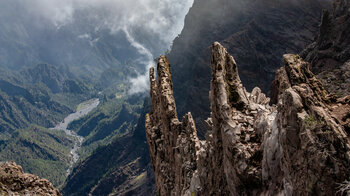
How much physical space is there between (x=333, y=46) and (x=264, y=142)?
288ft

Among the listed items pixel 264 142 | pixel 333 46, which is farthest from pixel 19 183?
pixel 333 46

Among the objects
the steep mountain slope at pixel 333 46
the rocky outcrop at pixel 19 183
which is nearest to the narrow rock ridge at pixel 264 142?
the rocky outcrop at pixel 19 183

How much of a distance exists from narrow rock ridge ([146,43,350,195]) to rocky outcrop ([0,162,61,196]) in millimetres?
15717

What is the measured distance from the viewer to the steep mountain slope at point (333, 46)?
76.3 m

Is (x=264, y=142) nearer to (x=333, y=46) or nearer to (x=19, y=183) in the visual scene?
(x=19, y=183)

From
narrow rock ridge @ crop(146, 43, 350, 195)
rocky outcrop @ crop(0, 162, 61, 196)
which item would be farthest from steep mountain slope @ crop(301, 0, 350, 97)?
rocky outcrop @ crop(0, 162, 61, 196)

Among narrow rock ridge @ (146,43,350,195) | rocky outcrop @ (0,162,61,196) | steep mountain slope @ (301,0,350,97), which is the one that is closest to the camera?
narrow rock ridge @ (146,43,350,195)

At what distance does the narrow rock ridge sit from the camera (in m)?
12.5

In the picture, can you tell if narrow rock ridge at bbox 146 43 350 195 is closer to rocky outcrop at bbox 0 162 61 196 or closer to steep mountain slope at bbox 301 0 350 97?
rocky outcrop at bbox 0 162 61 196

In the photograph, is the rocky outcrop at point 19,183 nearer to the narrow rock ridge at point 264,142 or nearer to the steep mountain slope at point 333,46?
the narrow rock ridge at point 264,142

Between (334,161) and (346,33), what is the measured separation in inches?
3608

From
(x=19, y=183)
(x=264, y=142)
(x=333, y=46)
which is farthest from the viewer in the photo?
(x=333, y=46)

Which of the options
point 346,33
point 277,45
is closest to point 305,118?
point 346,33

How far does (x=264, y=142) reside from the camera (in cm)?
1719
